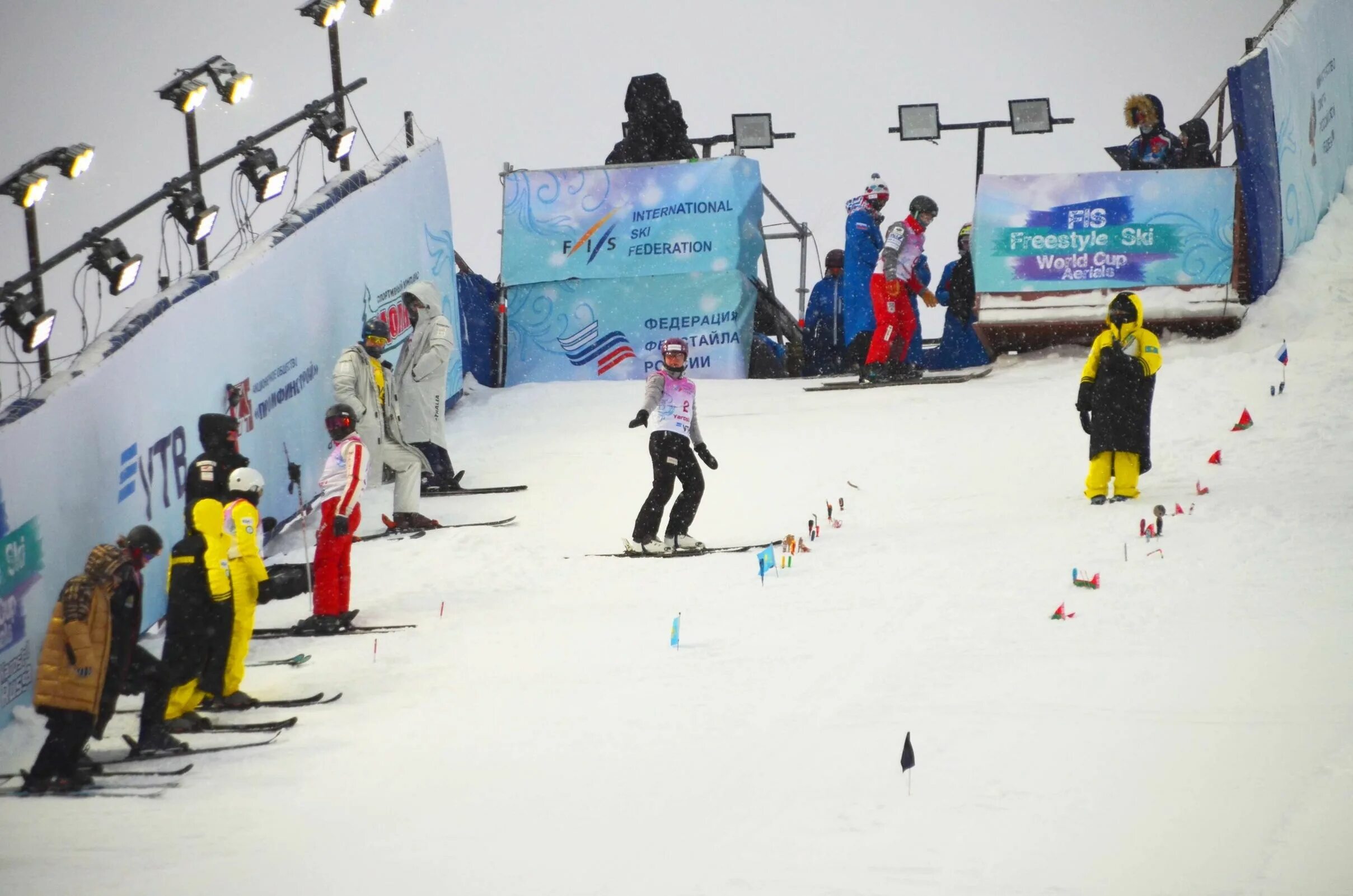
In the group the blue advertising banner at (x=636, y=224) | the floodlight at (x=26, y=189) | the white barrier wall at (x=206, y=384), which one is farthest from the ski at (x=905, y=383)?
the floodlight at (x=26, y=189)

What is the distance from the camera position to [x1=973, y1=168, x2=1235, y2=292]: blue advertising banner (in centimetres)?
1507

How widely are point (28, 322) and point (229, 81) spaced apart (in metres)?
3.31

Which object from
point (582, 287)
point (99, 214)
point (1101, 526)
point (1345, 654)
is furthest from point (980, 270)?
point (99, 214)

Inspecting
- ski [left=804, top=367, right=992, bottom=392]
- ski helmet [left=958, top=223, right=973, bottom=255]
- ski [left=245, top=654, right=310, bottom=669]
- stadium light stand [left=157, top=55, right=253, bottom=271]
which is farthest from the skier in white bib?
ski helmet [left=958, top=223, right=973, bottom=255]

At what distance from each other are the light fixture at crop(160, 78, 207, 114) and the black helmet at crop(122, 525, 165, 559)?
5.26 m

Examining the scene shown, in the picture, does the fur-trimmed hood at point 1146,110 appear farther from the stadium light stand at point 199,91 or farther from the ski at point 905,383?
the stadium light stand at point 199,91

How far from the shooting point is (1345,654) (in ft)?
24.2

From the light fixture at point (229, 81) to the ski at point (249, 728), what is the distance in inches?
244

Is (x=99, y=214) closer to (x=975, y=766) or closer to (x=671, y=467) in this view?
(x=671, y=467)

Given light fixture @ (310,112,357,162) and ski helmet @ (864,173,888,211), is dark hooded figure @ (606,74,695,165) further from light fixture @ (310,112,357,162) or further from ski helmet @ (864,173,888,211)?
light fixture @ (310,112,357,162)

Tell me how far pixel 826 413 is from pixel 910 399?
855 mm

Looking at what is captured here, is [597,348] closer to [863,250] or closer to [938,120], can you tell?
[863,250]

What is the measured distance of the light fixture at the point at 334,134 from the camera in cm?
1426

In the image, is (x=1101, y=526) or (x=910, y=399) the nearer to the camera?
(x=1101, y=526)
